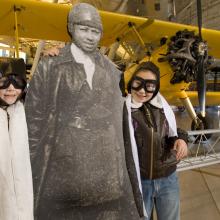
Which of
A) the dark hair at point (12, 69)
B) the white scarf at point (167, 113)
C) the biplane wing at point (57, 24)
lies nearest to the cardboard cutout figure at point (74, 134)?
the dark hair at point (12, 69)

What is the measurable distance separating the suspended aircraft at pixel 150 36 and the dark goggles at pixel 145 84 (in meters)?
2.01

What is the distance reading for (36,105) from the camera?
40.7 inches

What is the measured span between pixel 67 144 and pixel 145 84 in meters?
0.51

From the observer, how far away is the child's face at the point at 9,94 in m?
1.08

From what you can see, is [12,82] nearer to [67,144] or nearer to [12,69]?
[12,69]

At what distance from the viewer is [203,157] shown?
9.92ft

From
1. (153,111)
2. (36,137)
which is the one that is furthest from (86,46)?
(153,111)

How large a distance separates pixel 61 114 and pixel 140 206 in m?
0.50

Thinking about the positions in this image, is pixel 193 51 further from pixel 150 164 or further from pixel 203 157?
pixel 150 164

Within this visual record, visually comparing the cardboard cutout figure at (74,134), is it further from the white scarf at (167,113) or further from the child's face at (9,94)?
the white scarf at (167,113)

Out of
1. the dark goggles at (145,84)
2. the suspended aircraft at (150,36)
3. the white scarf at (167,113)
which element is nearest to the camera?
the dark goggles at (145,84)

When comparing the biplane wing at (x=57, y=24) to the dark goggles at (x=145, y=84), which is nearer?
the dark goggles at (x=145, y=84)

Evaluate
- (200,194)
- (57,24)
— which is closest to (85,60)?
(200,194)

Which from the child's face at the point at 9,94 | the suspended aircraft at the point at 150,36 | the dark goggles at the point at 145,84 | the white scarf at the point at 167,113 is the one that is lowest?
the white scarf at the point at 167,113
